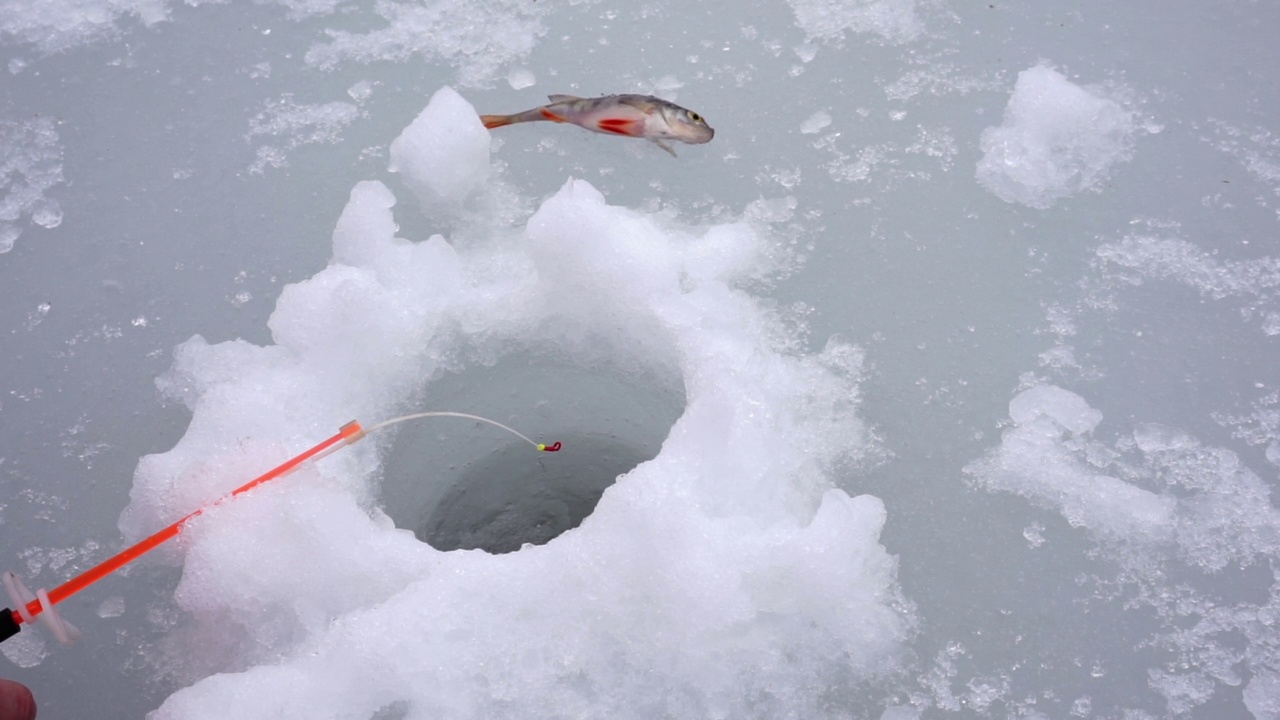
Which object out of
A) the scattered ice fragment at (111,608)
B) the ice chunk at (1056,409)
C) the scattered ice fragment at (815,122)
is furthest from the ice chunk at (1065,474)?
the scattered ice fragment at (111,608)

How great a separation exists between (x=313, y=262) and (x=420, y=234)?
0.57ft

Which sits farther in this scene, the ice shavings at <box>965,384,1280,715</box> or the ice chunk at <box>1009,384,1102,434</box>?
the ice chunk at <box>1009,384,1102,434</box>

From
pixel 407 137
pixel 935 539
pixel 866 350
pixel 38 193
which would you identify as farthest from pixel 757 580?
pixel 38 193

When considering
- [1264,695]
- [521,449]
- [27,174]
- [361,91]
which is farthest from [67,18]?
[1264,695]

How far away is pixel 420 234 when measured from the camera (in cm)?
168

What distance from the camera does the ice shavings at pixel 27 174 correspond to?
1763 mm

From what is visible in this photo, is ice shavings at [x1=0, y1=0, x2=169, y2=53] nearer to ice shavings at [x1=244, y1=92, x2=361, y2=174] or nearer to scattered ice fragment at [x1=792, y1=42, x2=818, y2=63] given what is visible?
ice shavings at [x1=244, y1=92, x2=361, y2=174]

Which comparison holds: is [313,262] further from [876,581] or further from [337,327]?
[876,581]

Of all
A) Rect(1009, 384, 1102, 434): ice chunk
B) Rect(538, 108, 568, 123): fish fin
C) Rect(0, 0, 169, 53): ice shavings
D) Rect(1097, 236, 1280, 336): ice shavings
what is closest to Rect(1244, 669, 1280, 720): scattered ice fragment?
Rect(1009, 384, 1102, 434): ice chunk

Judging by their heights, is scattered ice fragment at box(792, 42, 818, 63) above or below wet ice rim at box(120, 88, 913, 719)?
above

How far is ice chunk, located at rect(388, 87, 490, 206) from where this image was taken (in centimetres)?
168

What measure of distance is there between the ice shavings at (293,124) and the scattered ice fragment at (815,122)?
758 millimetres

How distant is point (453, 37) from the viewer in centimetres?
194

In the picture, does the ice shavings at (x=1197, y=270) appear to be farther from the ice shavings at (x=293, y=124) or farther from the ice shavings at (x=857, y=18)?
the ice shavings at (x=293, y=124)
